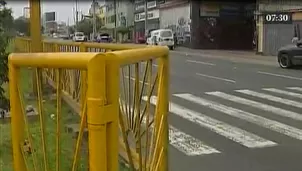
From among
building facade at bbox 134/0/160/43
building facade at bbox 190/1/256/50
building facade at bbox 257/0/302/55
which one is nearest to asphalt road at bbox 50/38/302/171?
building facade at bbox 257/0/302/55

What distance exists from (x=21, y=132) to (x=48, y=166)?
29 cm

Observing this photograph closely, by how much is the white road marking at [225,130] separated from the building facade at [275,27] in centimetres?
2052

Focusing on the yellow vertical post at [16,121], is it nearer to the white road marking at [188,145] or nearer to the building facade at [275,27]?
the white road marking at [188,145]

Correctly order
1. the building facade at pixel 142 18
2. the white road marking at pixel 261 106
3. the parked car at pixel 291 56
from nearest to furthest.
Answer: the white road marking at pixel 261 106 → the parked car at pixel 291 56 → the building facade at pixel 142 18

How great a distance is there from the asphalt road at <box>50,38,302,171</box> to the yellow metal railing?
8.69 ft

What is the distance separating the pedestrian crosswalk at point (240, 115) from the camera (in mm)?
6969

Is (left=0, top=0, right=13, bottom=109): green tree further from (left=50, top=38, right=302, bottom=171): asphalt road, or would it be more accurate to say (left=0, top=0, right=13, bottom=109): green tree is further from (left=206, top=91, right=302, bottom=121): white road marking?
(left=206, top=91, right=302, bottom=121): white road marking

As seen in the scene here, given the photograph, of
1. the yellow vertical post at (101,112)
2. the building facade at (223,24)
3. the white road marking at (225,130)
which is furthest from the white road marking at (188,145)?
the building facade at (223,24)

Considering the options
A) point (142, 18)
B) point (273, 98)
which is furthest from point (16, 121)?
point (142, 18)

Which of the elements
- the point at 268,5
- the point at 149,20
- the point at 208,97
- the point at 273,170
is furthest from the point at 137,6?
the point at 273,170

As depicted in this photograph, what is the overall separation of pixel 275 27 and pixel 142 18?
1433 inches

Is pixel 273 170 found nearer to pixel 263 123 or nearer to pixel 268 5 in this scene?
pixel 263 123

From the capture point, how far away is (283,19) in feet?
96.0

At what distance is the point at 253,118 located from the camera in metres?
8.77
